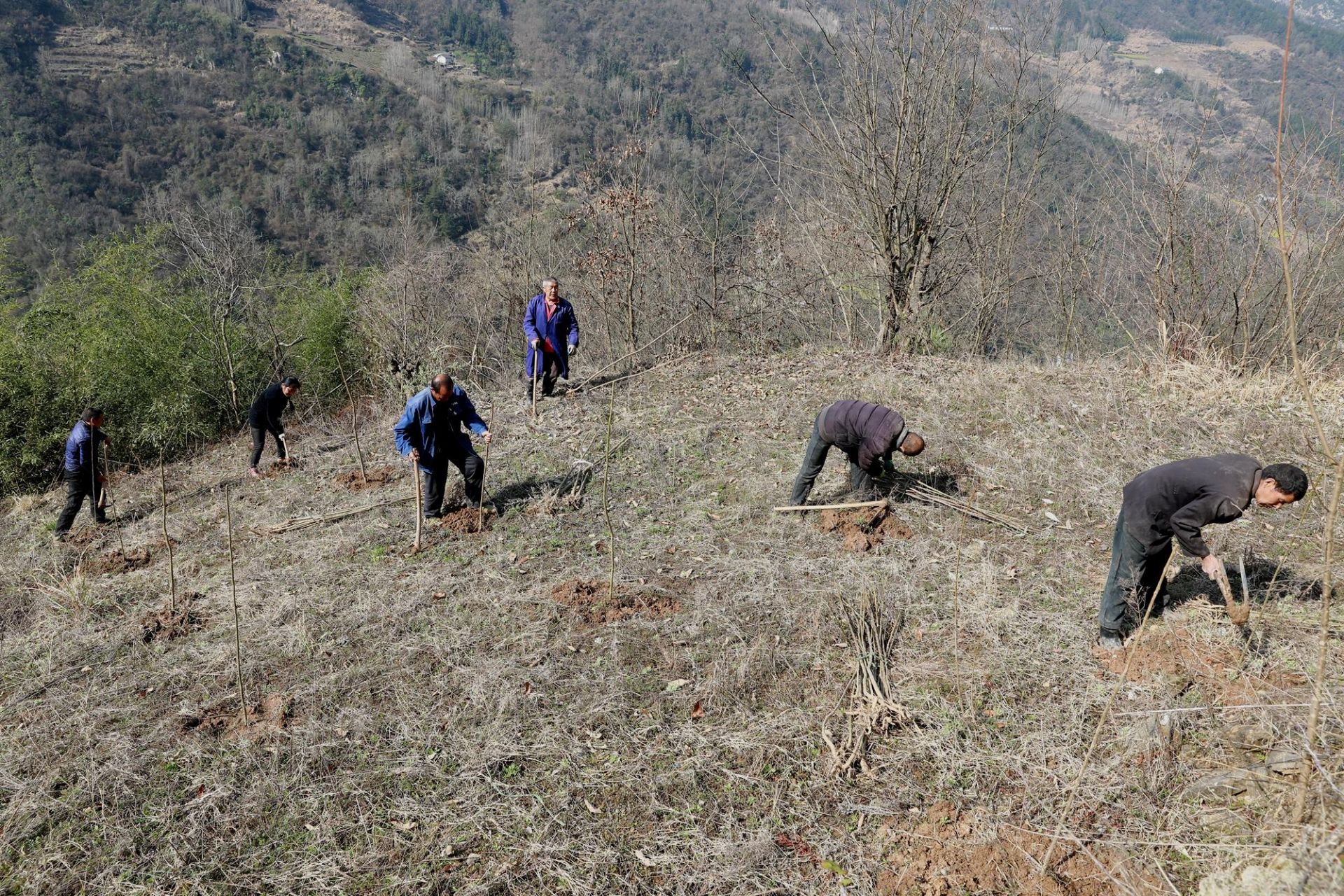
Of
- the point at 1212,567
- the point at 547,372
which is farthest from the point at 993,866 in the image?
the point at 547,372

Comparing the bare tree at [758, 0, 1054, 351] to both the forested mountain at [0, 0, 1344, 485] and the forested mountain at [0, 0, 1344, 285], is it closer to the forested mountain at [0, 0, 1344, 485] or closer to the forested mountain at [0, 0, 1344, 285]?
the forested mountain at [0, 0, 1344, 485]

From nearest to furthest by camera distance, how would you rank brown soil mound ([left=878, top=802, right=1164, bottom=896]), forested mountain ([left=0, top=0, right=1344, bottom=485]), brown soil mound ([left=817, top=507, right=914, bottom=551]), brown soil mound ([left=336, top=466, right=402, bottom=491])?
1. brown soil mound ([left=878, top=802, right=1164, bottom=896])
2. brown soil mound ([left=817, top=507, right=914, bottom=551])
3. brown soil mound ([left=336, top=466, right=402, bottom=491])
4. forested mountain ([left=0, top=0, right=1344, bottom=485])

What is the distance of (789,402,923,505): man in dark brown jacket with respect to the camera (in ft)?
17.8

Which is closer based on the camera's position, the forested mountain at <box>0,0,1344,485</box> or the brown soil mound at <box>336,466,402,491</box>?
the brown soil mound at <box>336,466,402,491</box>

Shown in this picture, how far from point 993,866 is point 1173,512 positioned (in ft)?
6.83

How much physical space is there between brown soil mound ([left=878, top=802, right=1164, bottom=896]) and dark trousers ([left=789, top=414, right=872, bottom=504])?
2.96 m

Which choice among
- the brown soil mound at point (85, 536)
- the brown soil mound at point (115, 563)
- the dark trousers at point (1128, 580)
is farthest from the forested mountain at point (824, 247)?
the brown soil mound at point (115, 563)

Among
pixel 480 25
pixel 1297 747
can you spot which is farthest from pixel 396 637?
pixel 480 25

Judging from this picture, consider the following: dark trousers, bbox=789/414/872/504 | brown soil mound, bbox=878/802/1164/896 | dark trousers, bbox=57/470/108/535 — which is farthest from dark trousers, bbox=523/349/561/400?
brown soil mound, bbox=878/802/1164/896

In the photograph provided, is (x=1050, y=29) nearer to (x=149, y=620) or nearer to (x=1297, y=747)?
(x=1297, y=747)

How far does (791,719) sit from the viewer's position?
4.04 metres

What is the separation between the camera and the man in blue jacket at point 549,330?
27.7 feet

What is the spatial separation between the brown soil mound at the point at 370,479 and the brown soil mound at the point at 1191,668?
6.63 metres

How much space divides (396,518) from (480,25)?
82780 millimetres
